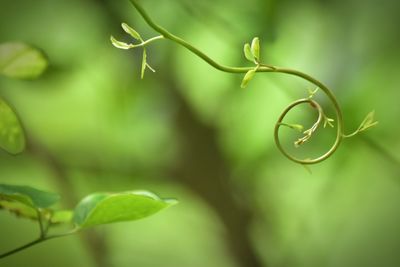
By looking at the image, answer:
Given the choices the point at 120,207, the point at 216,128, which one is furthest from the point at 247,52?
the point at 216,128

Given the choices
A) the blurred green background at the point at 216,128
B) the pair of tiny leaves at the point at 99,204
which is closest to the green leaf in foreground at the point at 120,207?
the pair of tiny leaves at the point at 99,204

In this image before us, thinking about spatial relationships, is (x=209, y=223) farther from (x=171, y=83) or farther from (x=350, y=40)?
(x=350, y=40)

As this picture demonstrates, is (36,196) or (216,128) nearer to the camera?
(36,196)

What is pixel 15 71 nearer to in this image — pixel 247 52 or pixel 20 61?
pixel 20 61

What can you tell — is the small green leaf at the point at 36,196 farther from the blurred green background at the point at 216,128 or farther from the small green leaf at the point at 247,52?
the blurred green background at the point at 216,128

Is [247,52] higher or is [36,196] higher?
[247,52]
